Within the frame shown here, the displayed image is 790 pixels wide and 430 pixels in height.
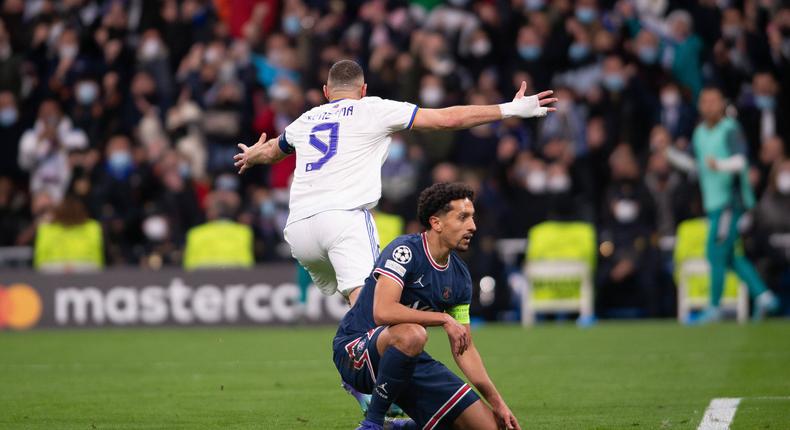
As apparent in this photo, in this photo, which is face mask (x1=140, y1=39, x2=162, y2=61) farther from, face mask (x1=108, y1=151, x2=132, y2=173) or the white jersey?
the white jersey

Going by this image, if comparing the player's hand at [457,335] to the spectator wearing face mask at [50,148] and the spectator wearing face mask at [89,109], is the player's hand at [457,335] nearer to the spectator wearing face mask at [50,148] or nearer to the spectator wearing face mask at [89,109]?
the spectator wearing face mask at [50,148]

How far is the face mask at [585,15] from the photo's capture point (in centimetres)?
1969

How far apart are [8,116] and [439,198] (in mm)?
16751

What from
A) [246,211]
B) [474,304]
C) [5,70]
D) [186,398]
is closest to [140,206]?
[246,211]

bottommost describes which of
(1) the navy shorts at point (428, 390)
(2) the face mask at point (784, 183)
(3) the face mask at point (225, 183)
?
(1) the navy shorts at point (428, 390)

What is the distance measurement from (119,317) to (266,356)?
580 cm

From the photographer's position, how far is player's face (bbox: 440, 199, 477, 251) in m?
6.99

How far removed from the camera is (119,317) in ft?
61.6

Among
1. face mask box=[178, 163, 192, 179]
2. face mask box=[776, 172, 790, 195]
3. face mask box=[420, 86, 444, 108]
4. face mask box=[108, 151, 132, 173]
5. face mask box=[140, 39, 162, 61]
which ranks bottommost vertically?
face mask box=[776, 172, 790, 195]

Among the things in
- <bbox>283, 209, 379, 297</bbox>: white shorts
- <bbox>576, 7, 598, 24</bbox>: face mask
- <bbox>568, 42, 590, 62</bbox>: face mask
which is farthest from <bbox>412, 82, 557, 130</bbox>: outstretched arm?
<bbox>576, 7, 598, 24</bbox>: face mask

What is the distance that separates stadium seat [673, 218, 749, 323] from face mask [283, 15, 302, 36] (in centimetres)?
742

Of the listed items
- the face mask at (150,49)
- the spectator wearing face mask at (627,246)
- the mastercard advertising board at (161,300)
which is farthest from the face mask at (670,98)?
the face mask at (150,49)

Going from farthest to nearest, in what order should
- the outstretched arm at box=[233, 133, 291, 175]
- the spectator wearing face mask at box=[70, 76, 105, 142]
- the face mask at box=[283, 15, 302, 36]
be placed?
1. the spectator wearing face mask at box=[70, 76, 105, 142]
2. the face mask at box=[283, 15, 302, 36]
3. the outstretched arm at box=[233, 133, 291, 175]

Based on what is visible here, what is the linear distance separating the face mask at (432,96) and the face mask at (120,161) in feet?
16.6
